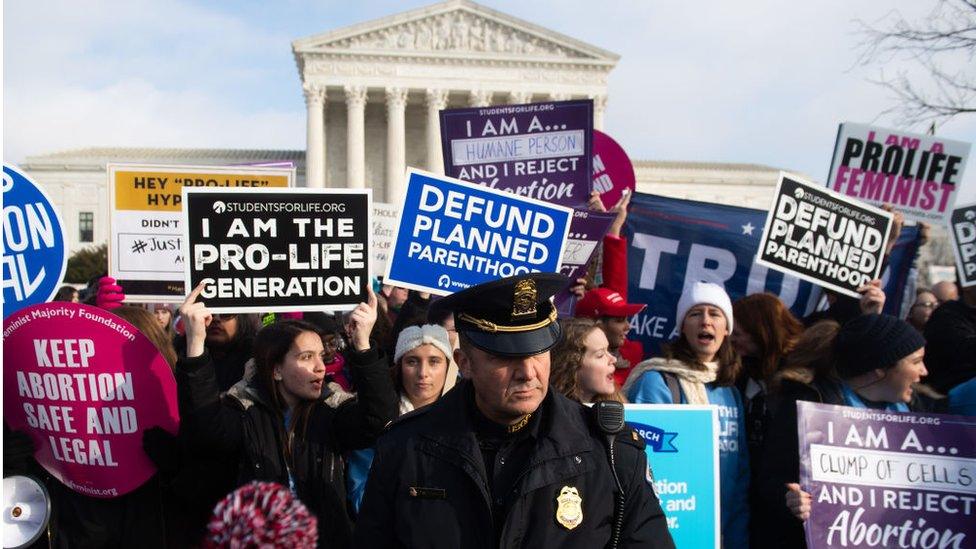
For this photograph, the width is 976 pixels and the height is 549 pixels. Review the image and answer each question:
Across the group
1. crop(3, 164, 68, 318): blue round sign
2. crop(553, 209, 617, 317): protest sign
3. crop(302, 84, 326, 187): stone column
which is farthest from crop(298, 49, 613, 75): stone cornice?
crop(3, 164, 68, 318): blue round sign

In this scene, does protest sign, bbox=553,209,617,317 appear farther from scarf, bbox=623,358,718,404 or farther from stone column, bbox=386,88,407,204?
stone column, bbox=386,88,407,204

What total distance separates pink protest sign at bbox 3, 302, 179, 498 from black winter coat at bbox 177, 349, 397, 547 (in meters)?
0.29

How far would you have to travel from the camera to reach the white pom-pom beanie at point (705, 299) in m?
4.32

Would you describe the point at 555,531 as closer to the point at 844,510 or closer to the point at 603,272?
the point at 844,510

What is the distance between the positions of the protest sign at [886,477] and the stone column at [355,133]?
181ft

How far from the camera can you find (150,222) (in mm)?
5707

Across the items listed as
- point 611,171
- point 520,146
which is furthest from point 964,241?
point 520,146

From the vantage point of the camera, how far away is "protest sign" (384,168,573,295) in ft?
16.5

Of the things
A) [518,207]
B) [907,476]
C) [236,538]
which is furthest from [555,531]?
[518,207]

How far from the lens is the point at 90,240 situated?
206 ft

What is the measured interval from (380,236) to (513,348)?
813 cm

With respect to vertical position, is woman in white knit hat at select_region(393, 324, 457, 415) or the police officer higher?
the police officer

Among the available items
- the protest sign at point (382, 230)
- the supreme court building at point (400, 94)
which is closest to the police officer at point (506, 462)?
the protest sign at point (382, 230)

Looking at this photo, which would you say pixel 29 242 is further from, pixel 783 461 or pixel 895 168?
pixel 895 168
